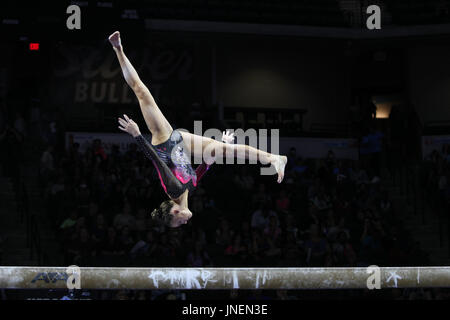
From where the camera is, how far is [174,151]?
6.62m

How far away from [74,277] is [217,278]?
50.1 inches

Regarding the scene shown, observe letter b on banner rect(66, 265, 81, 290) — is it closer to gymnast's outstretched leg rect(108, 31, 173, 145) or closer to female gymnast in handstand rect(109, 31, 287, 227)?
female gymnast in handstand rect(109, 31, 287, 227)

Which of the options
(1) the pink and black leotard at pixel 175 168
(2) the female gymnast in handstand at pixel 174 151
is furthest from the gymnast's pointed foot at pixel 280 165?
(1) the pink and black leotard at pixel 175 168

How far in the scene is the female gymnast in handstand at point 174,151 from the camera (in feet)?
20.8

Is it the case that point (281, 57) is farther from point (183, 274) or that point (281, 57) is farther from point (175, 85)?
point (183, 274)

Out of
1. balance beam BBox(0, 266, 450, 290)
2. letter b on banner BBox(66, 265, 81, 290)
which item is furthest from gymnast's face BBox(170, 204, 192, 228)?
letter b on banner BBox(66, 265, 81, 290)

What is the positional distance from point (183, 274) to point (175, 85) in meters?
13.7

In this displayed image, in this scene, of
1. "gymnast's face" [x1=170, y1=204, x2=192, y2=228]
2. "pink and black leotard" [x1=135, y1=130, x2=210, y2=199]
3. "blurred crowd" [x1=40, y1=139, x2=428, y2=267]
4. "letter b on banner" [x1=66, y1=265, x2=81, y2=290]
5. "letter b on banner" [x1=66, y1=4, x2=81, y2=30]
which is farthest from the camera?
"blurred crowd" [x1=40, y1=139, x2=428, y2=267]

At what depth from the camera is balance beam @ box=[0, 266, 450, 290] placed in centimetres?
580

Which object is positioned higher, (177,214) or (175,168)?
(175,168)

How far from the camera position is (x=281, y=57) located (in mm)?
20406

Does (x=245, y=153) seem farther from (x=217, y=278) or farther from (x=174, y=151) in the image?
(x=217, y=278)

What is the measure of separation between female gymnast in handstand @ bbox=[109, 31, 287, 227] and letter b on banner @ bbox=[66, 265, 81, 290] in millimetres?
1060

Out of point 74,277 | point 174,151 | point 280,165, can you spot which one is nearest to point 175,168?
point 174,151
